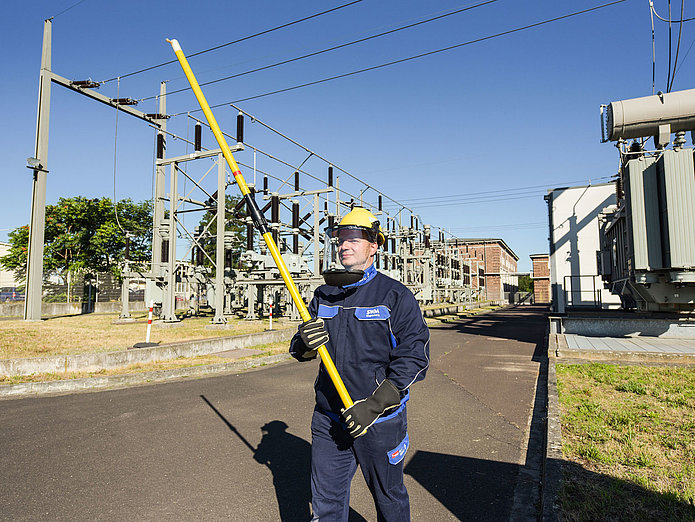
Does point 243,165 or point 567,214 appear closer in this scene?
point 243,165

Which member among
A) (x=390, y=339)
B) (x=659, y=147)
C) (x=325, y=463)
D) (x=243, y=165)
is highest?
(x=243, y=165)

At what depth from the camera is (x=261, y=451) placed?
457 cm

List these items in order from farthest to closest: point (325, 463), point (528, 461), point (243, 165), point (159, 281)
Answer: point (243, 165) → point (159, 281) → point (528, 461) → point (325, 463)

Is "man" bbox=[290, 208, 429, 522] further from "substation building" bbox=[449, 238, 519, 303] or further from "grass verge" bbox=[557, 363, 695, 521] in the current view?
"substation building" bbox=[449, 238, 519, 303]

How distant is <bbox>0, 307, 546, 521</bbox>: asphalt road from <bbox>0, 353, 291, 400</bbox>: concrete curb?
1.89ft

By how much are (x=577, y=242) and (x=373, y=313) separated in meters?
24.9

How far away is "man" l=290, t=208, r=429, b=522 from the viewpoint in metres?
2.29

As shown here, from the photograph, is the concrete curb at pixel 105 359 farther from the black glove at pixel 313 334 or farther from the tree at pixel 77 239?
the tree at pixel 77 239

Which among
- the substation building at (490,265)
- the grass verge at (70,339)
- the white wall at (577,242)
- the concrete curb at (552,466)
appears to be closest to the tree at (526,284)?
the substation building at (490,265)

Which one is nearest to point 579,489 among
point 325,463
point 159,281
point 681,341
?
point 325,463

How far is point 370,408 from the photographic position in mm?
2217

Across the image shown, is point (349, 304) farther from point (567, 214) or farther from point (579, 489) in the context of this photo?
point (567, 214)

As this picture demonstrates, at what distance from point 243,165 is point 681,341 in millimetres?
17665

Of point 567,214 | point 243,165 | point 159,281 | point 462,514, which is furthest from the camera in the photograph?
point 567,214
